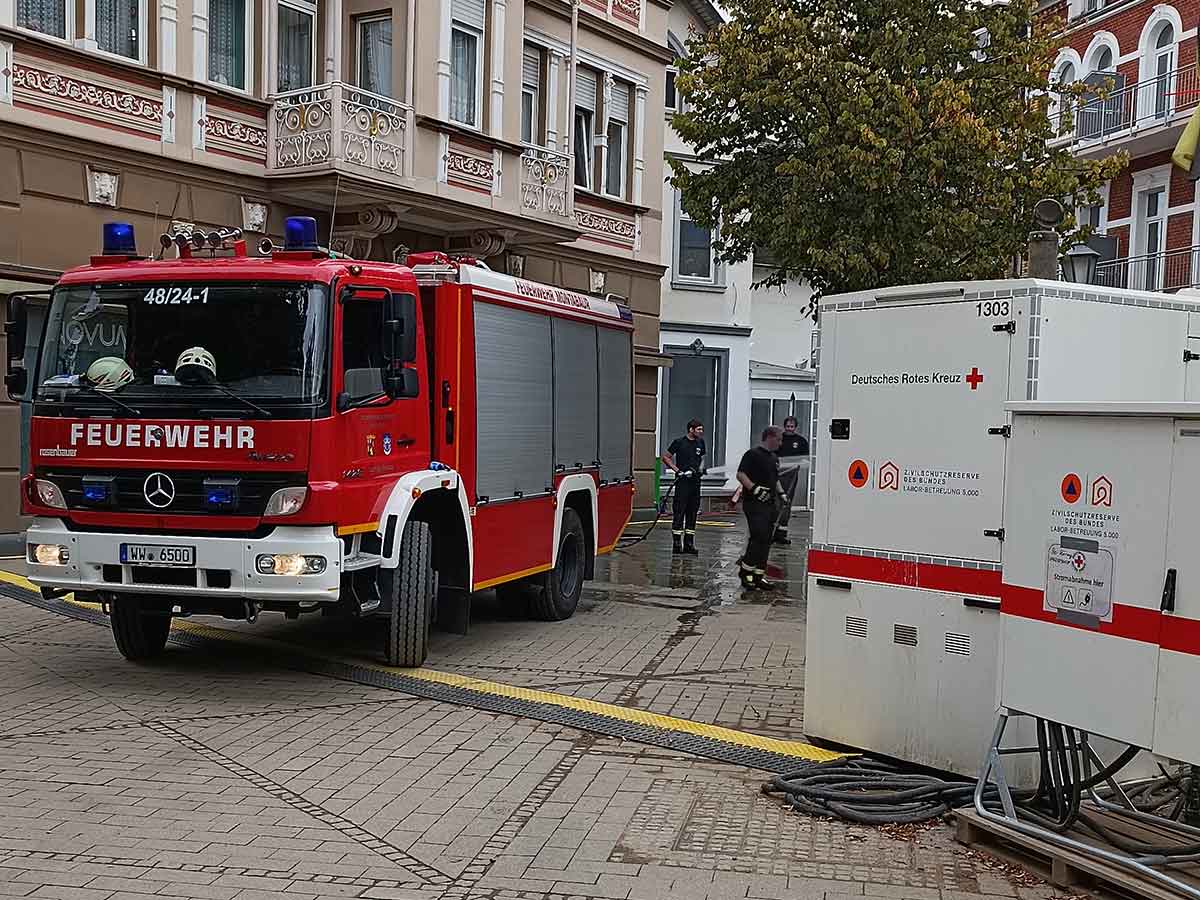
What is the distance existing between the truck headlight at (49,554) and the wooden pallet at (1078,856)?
18.6 feet

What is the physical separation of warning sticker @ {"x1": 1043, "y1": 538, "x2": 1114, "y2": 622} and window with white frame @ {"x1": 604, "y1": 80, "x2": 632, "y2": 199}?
19.3m

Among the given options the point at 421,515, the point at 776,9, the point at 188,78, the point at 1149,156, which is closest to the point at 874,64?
the point at 776,9

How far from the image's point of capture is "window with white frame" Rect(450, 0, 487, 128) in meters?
19.4

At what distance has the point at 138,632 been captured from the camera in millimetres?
9383

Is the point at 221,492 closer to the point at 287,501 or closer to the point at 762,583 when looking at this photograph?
the point at 287,501

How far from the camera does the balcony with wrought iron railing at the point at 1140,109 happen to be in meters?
28.0

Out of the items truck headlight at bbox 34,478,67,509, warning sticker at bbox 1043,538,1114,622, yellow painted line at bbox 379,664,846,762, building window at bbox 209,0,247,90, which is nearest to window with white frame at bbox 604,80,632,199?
building window at bbox 209,0,247,90

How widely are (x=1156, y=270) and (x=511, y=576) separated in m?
22.8

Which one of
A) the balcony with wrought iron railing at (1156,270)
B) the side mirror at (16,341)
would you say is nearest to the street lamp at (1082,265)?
the side mirror at (16,341)

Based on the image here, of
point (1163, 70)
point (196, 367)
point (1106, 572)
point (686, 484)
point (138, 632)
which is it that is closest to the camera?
point (1106, 572)

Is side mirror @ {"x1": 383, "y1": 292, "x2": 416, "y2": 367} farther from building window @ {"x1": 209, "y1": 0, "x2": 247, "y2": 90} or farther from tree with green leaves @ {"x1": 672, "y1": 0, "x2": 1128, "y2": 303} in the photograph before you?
building window @ {"x1": 209, "y1": 0, "x2": 247, "y2": 90}

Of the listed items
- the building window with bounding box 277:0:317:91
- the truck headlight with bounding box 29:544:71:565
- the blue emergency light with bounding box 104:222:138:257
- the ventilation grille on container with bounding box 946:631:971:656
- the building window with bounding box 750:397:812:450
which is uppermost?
the building window with bounding box 277:0:317:91

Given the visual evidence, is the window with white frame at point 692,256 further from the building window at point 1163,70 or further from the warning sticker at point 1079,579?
the warning sticker at point 1079,579

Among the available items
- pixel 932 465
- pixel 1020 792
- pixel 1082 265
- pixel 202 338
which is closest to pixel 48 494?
pixel 202 338
